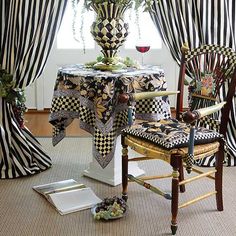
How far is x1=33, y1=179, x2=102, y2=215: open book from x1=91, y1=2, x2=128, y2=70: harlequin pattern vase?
2.63 ft

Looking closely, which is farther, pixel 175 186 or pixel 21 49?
pixel 21 49

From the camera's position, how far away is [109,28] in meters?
3.09

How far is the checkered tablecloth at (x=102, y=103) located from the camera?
2.88m

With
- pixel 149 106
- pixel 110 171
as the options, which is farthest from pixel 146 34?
pixel 110 171

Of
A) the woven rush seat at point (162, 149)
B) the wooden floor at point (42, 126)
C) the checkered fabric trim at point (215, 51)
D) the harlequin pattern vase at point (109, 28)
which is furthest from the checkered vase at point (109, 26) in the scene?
the wooden floor at point (42, 126)

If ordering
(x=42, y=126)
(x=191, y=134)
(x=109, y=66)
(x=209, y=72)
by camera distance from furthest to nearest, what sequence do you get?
(x=42, y=126) < (x=109, y=66) < (x=209, y=72) < (x=191, y=134)

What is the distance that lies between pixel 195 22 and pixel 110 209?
5.17 ft

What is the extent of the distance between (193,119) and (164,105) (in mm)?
741

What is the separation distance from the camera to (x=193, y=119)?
2346mm

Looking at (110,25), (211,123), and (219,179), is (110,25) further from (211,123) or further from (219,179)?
(219,179)

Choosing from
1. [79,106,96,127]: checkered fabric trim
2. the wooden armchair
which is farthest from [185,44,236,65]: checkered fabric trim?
[79,106,96,127]: checkered fabric trim

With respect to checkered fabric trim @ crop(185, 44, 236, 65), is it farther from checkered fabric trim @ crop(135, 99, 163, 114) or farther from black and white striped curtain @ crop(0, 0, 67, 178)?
black and white striped curtain @ crop(0, 0, 67, 178)

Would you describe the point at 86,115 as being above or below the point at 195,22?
below

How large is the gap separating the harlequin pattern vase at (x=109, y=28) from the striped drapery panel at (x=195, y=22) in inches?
15.4
